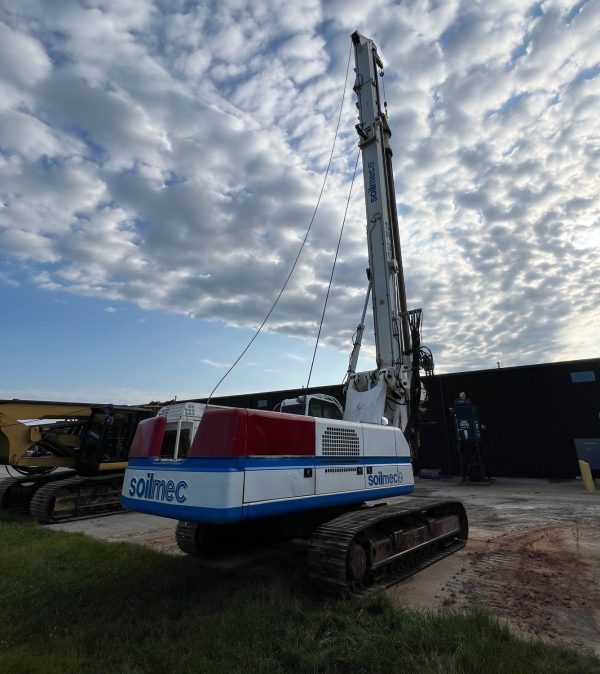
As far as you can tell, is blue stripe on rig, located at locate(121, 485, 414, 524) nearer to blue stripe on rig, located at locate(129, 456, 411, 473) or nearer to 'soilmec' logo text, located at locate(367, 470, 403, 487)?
blue stripe on rig, located at locate(129, 456, 411, 473)

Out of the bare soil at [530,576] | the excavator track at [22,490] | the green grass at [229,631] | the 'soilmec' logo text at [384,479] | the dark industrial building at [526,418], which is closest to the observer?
the green grass at [229,631]

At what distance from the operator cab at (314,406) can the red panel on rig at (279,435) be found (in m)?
1.75

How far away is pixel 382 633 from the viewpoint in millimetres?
3494

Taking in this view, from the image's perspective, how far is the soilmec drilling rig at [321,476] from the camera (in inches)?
148

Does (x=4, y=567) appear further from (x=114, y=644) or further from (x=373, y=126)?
(x=373, y=126)

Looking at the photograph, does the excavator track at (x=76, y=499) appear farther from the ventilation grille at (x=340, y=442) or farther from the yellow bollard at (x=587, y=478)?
the yellow bollard at (x=587, y=478)

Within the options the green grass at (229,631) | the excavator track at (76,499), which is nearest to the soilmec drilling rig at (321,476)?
the green grass at (229,631)

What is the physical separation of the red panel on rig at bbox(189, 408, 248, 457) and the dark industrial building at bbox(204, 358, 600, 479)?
52.7ft

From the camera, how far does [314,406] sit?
21.3 ft

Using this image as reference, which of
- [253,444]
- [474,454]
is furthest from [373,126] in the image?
[474,454]

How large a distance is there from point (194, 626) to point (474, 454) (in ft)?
47.7

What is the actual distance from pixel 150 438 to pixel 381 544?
2.93 meters

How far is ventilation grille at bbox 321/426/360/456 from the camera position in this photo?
4750 mm

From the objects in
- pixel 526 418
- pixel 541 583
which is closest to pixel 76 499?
pixel 541 583
